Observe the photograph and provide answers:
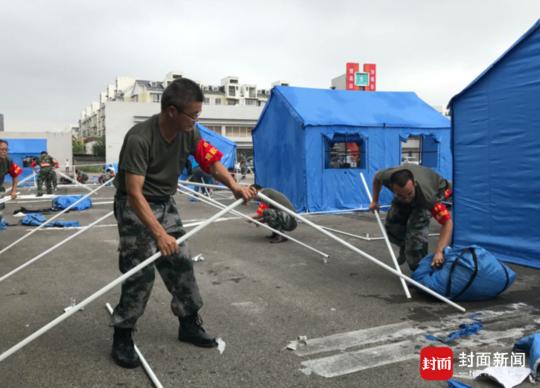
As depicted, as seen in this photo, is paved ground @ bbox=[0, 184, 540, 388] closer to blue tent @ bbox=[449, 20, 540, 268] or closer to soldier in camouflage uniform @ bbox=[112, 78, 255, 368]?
soldier in camouflage uniform @ bbox=[112, 78, 255, 368]

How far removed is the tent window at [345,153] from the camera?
13.3m

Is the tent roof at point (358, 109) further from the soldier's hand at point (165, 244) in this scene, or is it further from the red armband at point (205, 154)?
the soldier's hand at point (165, 244)

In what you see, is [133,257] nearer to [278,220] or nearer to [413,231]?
[413,231]

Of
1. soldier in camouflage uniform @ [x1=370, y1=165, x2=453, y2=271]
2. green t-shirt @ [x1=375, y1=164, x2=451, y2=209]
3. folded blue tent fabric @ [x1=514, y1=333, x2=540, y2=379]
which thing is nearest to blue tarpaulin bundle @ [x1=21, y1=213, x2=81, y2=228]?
soldier in camouflage uniform @ [x1=370, y1=165, x2=453, y2=271]

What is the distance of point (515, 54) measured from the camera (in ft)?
20.4

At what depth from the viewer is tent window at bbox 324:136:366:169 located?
523 inches

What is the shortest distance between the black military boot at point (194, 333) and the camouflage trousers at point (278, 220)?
15.1 ft

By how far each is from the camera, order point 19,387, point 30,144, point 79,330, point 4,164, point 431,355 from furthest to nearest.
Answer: point 30,144 → point 4,164 → point 79,330 → point 431,355 → point 19,387

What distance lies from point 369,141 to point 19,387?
11.6 meters

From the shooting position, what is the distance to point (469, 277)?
4387 mm

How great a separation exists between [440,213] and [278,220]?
3764mm

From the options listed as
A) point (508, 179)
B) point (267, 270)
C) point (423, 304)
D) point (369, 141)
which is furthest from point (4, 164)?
point (369, 141)

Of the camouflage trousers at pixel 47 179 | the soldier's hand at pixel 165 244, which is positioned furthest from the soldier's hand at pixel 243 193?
the camouflage trousers at pixel 47 179

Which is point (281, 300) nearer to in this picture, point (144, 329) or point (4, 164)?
point (144, 329)
